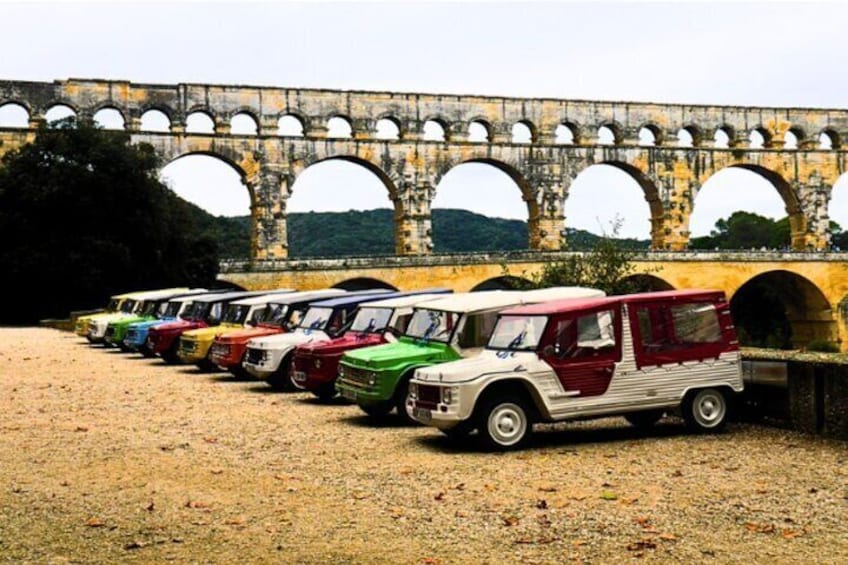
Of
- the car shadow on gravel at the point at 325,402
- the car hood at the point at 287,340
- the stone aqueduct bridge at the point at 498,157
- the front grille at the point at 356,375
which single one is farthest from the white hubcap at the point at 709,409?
the stone aqueduct bridge at the point at 498,157

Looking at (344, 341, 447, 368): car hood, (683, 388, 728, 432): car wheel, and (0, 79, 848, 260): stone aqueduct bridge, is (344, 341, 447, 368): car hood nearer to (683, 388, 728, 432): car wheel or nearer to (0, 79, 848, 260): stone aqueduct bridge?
(683, 388, 728, 432): car wheel

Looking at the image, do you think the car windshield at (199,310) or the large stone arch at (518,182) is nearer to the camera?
the car windshield at (199,310)

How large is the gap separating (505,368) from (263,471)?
2574mm

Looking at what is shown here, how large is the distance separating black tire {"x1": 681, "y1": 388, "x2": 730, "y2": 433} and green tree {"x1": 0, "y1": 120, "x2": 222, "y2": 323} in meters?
28.6

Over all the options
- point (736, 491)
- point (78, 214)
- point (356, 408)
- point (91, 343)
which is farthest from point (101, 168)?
point (736, 491)

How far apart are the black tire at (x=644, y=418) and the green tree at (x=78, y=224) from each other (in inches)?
1098

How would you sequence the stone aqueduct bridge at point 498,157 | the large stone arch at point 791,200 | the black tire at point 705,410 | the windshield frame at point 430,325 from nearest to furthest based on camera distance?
the black tire at point 705,410, the windshield frame at point 430,325, the stone aqueduct bridge at point 498,157, the large stone arch at point 791,200

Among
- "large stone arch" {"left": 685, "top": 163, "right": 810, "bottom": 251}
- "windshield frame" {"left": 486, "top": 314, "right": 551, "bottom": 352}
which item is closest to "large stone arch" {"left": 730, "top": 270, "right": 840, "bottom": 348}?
"large stone arch" {"left": 685, "top": 163, "right": 810, "bottom": 251}

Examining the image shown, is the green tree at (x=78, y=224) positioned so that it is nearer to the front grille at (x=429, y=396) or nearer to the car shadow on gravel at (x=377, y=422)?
the car shadow on gravel at (x=377, y=422)

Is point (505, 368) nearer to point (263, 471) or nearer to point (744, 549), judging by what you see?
point (263, 471)

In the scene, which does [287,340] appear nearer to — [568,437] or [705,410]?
[568,437]

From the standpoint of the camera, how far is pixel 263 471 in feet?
29.3

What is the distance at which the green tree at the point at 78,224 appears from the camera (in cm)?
3597

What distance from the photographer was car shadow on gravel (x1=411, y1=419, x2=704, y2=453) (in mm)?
10133
